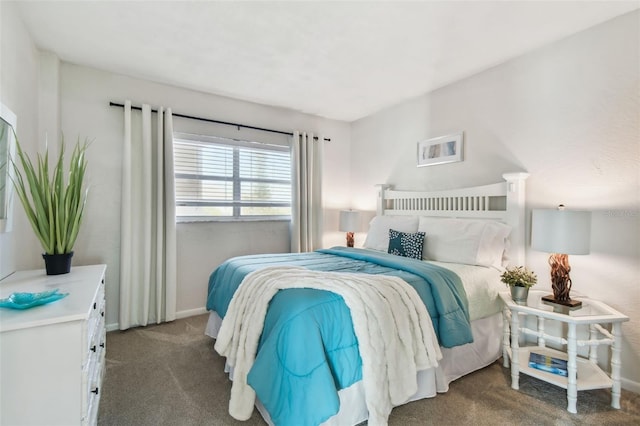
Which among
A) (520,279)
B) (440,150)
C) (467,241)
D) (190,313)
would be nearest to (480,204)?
(467,241)

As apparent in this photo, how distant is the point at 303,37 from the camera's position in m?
2.35

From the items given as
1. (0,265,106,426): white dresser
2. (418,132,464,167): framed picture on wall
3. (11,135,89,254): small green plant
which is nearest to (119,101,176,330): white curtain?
(11,135,89,254): small green plant

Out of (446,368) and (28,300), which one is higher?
(28,300)

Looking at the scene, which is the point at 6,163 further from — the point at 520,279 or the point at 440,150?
the point at 440,150

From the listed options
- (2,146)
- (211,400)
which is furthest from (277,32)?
(211,400)

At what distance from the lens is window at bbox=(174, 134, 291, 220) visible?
11.3 ft

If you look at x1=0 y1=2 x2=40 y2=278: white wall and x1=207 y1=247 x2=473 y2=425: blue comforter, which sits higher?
x1=0 y1=2 x2=40 y2=278: white wall

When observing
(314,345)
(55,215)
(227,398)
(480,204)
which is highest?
(480,204)

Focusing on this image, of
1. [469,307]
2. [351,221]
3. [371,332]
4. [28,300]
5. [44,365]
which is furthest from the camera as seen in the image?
[351,221]

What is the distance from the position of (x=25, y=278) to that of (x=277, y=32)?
2328 millimetres

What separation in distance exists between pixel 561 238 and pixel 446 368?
1.13 meters

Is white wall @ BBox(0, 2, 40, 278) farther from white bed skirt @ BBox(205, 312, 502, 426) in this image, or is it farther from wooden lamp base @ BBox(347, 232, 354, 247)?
wooden lamp base @ BBox(347, 232, 354, 247)

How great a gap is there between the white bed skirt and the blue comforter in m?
0.18

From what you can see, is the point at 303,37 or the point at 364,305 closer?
the point at 364,305
